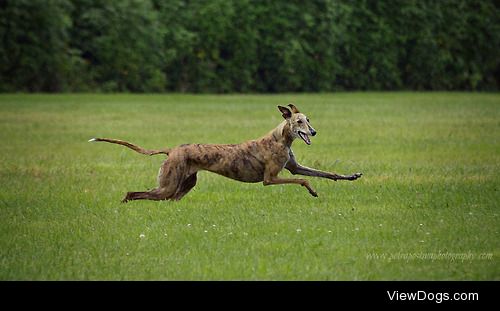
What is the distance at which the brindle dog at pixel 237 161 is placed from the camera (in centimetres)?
1124

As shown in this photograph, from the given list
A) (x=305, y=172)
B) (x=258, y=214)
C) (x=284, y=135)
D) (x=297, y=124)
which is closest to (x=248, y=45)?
(x=305, y=172)

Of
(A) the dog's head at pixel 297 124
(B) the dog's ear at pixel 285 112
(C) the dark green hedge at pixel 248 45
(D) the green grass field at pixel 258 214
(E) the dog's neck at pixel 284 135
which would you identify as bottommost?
(C) the dark green hedge at pixel 248 45

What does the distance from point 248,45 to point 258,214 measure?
95.8 ft

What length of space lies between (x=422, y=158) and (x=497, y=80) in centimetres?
3010

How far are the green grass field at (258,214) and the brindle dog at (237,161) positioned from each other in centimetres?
21

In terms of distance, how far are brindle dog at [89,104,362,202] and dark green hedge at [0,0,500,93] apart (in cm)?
2378

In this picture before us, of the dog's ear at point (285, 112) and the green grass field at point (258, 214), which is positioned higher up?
the dog's ear at point (285, 112)

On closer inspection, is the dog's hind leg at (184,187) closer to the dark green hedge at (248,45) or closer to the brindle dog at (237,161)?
the brindle dog at (237,161)

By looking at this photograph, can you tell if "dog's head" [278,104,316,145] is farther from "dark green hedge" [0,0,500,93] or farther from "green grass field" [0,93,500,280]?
"dark green hedge" [0,0,500,93]

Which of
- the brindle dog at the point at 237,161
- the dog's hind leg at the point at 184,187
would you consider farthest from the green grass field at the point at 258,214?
the brindle dog at the point at 237,161

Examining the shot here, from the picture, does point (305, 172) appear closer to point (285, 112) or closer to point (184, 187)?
point (285, 112)

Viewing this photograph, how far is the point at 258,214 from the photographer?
36.0ft

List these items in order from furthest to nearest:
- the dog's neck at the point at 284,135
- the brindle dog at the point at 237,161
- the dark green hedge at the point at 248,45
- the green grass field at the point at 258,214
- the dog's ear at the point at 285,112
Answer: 1. the dark green hedge at the point at 248,45
2. the dog's neck at the point at 284,135
3. the dog's ear at the point at 285,112
4. the brindle dog at the point at 237,161
5. the green grass field at the point at 258,214

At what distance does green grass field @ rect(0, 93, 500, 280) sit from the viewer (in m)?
8.45
